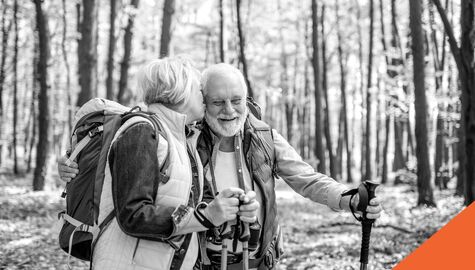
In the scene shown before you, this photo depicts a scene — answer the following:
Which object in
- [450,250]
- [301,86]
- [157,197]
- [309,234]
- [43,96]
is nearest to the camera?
[157,197]

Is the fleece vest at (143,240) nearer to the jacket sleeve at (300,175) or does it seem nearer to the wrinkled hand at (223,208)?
the wrinkled hand at (223,208)

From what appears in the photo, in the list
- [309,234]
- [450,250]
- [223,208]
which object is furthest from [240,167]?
[309,234]

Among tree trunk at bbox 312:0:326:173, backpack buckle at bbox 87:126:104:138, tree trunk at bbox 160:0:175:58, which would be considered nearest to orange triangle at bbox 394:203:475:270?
backpack buckle at bbox 87:126:104:138

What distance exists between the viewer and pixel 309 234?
10984 millimetres

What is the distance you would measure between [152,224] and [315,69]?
2045 centimetres

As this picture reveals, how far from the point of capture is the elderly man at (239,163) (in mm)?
3127

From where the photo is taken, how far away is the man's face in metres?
3.13

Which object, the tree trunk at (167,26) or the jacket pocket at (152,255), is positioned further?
the tree trunk at (167,26)

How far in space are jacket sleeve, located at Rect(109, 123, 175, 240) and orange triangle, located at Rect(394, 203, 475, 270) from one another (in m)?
1.34

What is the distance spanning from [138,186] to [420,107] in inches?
482

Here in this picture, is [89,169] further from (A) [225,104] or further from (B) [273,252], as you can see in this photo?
(B) [273,252]

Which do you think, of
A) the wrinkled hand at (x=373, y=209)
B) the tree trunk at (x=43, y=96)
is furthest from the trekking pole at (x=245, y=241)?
the tree trunk at (x=43, y=96)

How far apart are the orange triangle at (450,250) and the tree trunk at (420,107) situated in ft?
36.2

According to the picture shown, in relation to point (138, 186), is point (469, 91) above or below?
above
